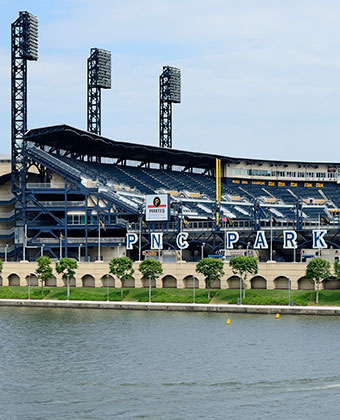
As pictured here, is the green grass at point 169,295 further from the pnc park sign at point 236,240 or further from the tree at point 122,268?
the pnc park sign at point 236,240

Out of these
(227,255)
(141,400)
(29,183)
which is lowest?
(141,400)

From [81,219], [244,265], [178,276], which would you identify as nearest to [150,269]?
[178,276]

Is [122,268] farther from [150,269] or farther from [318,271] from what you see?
[318,271]

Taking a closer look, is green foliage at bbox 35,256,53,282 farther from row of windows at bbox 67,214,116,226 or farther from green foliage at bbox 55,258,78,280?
row of windows at bbox 67,214,116,226

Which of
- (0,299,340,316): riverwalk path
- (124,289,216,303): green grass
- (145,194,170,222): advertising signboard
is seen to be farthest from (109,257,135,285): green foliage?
(145,194,170,222): advertising signboard

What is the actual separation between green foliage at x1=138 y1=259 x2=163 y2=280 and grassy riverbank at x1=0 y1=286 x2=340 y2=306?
2661 millimetres

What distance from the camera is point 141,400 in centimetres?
Answer: 7500

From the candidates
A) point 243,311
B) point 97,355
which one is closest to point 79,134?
point 243,311

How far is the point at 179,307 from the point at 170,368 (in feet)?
153

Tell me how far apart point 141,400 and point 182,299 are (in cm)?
6604

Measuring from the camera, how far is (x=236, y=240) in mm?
159875

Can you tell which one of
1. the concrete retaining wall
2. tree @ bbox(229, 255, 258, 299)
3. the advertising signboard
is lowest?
the concrete retaining wall

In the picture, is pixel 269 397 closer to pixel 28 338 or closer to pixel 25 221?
pixel 28 338

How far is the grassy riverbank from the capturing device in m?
136
